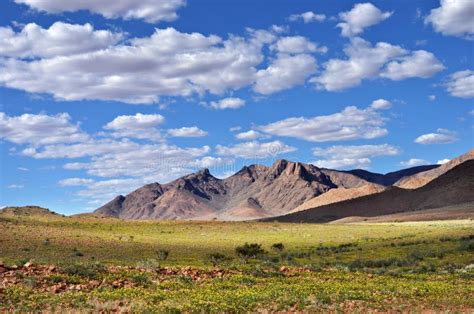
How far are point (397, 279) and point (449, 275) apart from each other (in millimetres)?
3678

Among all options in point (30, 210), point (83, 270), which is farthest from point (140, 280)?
point (30, 210)

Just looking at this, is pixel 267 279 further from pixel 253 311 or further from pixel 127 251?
pixel 127 251

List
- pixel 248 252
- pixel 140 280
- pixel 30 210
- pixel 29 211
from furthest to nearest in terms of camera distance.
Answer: pixel 30 210, pixel 29 211, pixel 248 252, pixel 140 280

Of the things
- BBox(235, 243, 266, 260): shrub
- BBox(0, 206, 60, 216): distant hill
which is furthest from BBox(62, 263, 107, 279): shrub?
BBox(0, 206, 60, 216): distant hill

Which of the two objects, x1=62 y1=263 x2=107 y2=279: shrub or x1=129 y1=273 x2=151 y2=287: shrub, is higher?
x1=62 y1=263 x2=107 y2=279: shrub

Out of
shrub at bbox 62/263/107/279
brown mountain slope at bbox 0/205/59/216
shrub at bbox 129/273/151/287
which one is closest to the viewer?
shrub at bbox 129/273/151/287

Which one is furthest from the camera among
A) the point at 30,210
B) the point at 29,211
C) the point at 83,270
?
the point at 30,210

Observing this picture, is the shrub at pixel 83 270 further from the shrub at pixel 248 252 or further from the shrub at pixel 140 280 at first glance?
the shrub at pixel 248 252

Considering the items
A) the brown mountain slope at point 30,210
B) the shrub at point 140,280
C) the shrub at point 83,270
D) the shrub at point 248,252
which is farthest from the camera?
the brown mountain slope at point 30,210

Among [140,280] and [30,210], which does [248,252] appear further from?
[30,210]

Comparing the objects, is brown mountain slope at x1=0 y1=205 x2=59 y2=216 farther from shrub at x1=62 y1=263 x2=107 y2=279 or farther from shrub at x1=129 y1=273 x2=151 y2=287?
shrub at x1=129 y1=273 x2=151 y2=287

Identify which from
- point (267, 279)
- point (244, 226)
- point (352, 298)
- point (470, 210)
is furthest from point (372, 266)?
point (470, 210)

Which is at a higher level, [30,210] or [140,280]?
[30,210]

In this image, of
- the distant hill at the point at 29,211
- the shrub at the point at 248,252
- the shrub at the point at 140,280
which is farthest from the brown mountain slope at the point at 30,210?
the shrub at the point at 140,280
